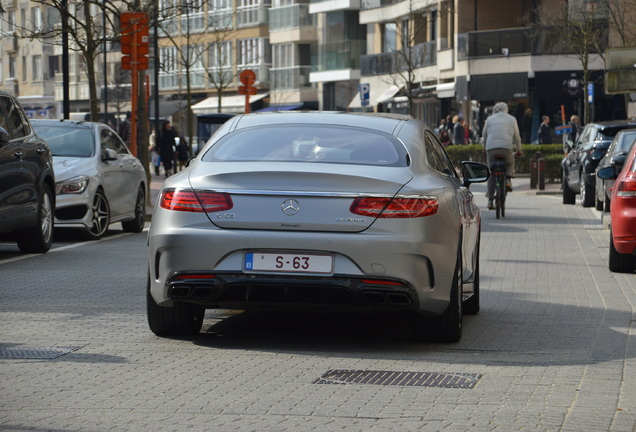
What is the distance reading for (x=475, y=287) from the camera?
1058 cm

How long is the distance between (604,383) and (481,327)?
2.55 meters

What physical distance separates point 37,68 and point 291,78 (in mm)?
33051

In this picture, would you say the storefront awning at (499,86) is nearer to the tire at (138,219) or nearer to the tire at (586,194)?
the tire at (586,194)

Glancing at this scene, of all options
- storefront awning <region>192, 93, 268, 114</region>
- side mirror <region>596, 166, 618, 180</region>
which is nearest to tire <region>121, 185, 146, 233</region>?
side mirror <region>596, 166, 618, 180</region>

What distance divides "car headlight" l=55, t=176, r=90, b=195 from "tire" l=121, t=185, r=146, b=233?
2416mm

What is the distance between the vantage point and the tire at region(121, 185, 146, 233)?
20.7 m

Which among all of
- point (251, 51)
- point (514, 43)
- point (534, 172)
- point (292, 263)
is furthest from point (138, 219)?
point (251, 51)

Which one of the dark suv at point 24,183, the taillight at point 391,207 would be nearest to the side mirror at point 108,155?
the dark suv at point 24,183

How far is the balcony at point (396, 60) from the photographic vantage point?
224 feet

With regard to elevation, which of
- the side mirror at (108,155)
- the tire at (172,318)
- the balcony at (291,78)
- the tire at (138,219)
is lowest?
the tire at (138,219)

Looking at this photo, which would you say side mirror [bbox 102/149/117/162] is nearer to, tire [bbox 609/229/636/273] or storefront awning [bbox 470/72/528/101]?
tire [bbox 609/229/636/273]

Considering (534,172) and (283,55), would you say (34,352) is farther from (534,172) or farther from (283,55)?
(283,55)

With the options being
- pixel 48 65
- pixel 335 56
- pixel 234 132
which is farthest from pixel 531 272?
pixel 48 65

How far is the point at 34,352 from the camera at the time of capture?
8.42 m
